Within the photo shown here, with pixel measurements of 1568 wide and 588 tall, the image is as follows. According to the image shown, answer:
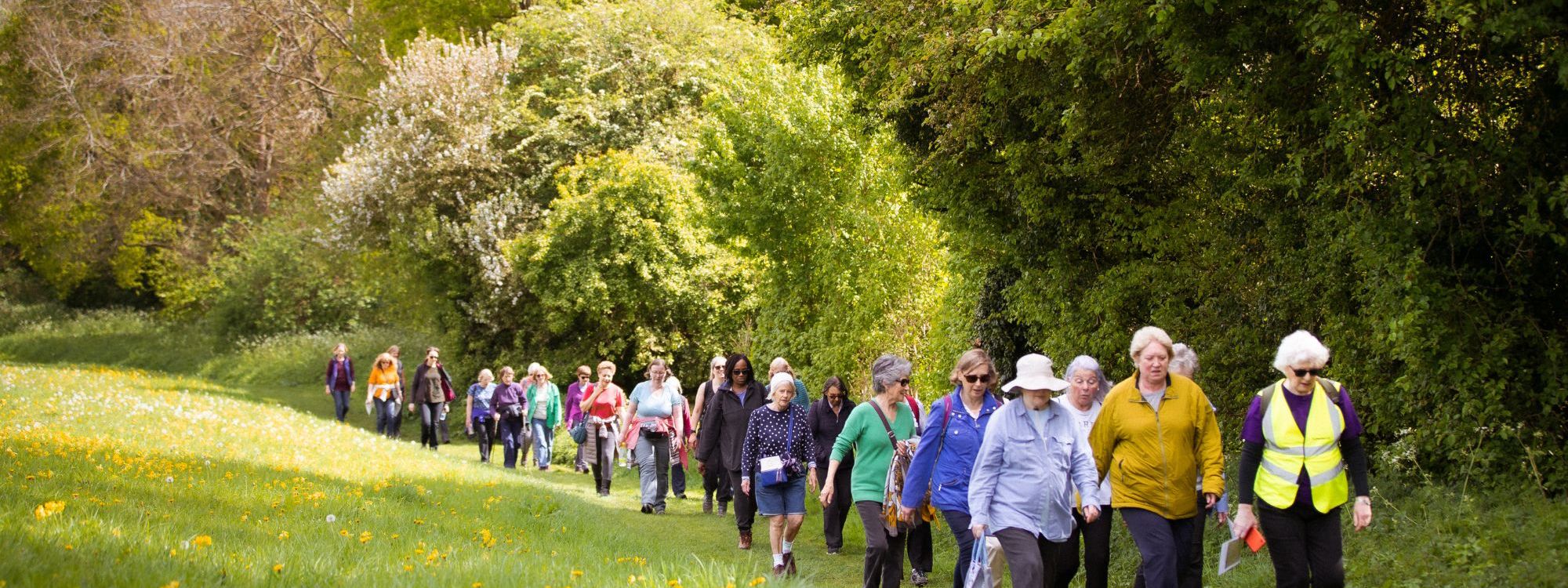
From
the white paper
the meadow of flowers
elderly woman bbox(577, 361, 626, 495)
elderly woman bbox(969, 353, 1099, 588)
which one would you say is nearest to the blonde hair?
elderly woman bbox(969, 353, 1099, 588)

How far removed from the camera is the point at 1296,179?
872 cm

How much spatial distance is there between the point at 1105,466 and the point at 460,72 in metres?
28.5

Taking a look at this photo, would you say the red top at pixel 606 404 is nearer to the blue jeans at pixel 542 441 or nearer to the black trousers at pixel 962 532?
the blue jeans at pixel 542 441

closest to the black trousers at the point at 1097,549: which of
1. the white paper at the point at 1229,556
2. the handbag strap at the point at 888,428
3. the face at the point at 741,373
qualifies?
the white paper at the point at 1229,556

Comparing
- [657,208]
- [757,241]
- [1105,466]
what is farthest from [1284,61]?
[657,208]

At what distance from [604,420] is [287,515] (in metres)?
7.16

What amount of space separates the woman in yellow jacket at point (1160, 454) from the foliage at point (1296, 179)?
1829mm

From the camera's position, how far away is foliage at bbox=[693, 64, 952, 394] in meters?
20.0

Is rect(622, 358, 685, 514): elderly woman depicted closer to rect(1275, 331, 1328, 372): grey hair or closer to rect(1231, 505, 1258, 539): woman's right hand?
rect(1231, 505, 1258, 539): woman's right hand

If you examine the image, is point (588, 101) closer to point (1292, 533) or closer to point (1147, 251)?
point (1147, 251)

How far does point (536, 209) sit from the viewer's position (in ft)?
105

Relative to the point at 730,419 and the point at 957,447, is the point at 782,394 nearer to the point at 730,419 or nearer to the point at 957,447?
the point at 957,447

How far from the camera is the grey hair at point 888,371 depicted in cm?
901

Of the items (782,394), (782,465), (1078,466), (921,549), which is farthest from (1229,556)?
(782,394)
